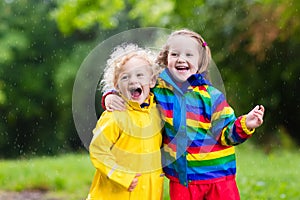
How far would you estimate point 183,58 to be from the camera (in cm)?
291

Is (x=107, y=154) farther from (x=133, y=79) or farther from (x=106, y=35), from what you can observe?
(x=106, y=35)

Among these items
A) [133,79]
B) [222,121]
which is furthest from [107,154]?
[222,121]

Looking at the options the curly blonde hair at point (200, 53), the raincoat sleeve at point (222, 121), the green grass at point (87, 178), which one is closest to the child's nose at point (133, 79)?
the curly blonde hair at point (200, 53)

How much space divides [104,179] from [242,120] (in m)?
0.68

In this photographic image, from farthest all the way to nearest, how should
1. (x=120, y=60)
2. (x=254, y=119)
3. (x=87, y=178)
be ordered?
1. (x=87, y=178)
2. (x=120, y=60)
3. (x=254, y=119)

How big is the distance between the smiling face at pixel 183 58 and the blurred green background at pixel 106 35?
168 inches

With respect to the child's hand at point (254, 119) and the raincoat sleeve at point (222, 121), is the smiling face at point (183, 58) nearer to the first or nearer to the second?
the raincoat sleeve at point (222, 121)

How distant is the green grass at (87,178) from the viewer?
584 cm

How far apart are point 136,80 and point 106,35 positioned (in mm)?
10856

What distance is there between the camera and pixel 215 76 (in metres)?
3.07

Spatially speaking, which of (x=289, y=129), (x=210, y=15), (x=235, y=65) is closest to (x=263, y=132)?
(x=289, y=129)

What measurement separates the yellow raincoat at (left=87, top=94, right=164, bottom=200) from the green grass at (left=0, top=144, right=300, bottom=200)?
8.06 ft

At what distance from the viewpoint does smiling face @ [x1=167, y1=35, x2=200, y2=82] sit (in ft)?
9.53

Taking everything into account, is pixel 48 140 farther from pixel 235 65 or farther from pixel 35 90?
pixel 235 65
